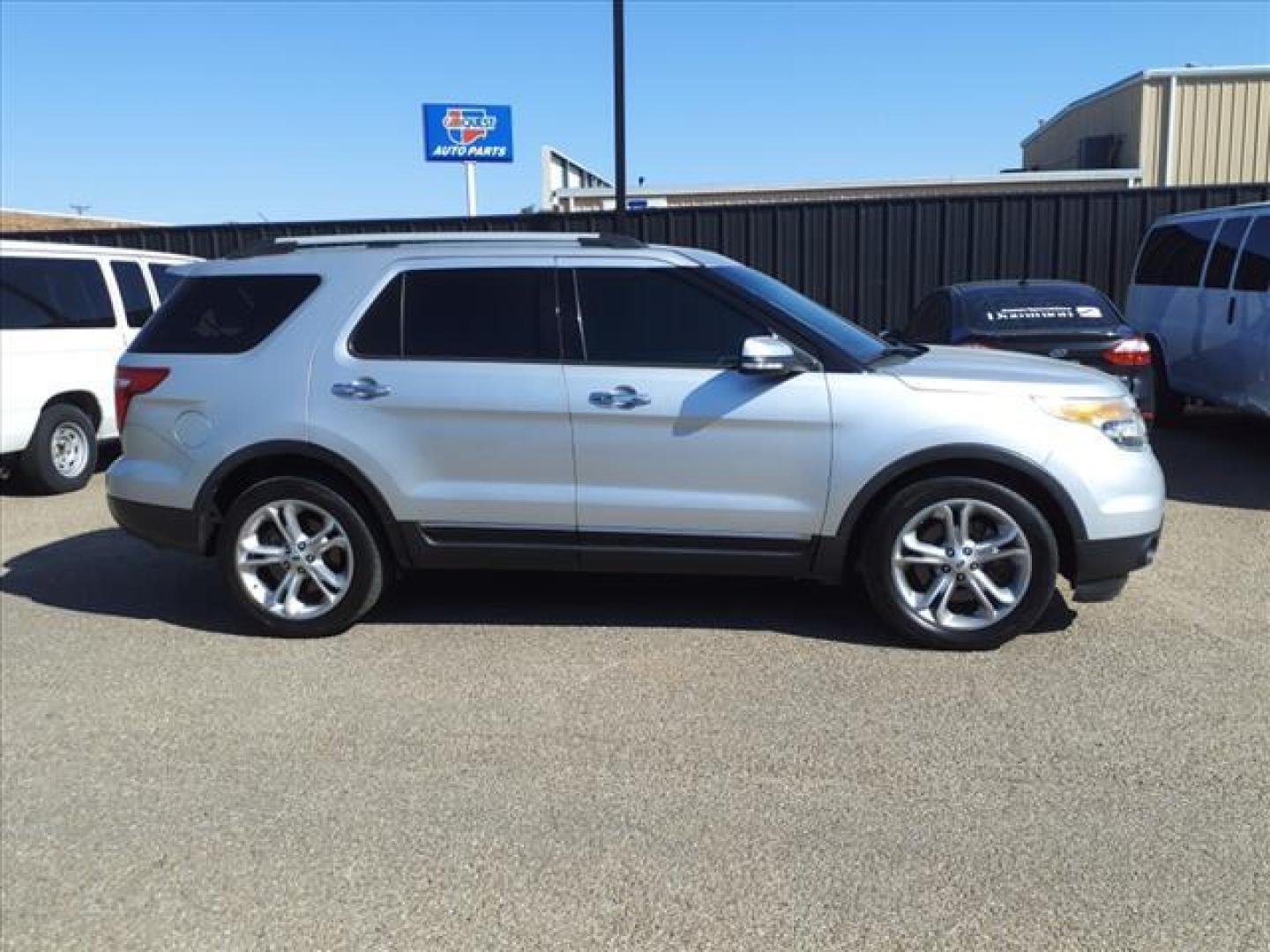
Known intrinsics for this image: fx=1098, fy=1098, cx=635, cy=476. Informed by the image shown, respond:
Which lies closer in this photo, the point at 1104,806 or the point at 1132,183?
the point at 1104,806

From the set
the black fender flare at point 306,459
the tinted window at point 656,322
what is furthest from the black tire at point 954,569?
the black fender flare at point 306,459

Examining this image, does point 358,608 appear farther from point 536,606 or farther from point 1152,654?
point 1152,654

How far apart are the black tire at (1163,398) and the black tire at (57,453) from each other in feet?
30.9

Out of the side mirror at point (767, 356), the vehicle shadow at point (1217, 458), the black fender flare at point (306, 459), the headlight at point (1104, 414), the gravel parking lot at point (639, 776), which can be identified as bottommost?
the gravel parking lot at point (639, 776)

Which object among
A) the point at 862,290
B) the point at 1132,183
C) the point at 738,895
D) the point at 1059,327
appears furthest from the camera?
the point at 1132,183

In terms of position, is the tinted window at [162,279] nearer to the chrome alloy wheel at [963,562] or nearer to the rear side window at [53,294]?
the rear side window at [53,294]

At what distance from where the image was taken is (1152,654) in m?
4.68

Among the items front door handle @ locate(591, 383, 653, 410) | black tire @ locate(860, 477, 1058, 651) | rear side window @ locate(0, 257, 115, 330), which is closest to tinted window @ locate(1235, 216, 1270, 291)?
black tire @ locate(860, 477, 1058, 651)

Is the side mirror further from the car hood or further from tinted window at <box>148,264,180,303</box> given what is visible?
tinted window at <box>148,264,180,303</box>

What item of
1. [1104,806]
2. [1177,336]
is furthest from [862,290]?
[1104,806]

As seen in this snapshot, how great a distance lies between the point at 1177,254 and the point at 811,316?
640 cm

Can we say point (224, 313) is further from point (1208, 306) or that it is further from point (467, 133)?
point (467, 133)

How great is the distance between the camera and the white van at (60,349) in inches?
337

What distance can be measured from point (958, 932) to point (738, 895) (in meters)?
0.57
